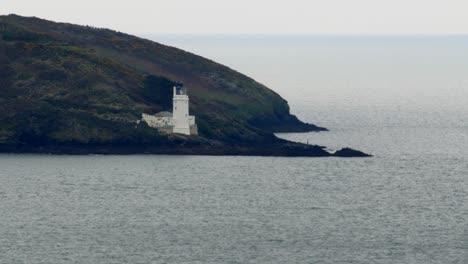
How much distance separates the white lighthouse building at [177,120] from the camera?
17525 centimetres

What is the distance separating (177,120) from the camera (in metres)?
175

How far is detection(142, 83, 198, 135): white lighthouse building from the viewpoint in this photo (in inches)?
6900

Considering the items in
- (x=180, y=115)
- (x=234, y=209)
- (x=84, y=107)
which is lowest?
(x=234, y=209)

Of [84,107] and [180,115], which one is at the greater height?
[84,107]

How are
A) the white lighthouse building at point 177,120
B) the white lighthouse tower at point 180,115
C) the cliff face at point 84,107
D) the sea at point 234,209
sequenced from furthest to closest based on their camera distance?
the white lighthouse building at point 177,120 → the white lighthouse tower at point 180,115 → the cliff face at point 84,107 → the sea at point 234,209

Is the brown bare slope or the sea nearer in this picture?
the sea

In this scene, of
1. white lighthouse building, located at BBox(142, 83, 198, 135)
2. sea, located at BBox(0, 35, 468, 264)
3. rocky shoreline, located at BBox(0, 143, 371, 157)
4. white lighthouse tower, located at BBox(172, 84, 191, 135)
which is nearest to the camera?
sea, located at BBox(0, 35, 468, 264)

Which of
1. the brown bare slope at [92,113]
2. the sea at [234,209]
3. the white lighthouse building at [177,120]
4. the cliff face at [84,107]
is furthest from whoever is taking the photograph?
the white lighthouse building at [177,120]

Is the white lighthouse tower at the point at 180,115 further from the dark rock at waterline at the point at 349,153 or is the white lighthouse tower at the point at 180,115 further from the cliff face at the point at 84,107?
the dark rock at waterline at the point at 349,153

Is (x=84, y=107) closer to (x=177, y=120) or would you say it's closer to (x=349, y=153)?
(x=177, y=120)

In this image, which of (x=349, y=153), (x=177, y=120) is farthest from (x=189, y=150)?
(x=349, y=153)

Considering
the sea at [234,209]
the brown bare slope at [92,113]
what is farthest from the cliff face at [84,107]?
the sea at [234,209]

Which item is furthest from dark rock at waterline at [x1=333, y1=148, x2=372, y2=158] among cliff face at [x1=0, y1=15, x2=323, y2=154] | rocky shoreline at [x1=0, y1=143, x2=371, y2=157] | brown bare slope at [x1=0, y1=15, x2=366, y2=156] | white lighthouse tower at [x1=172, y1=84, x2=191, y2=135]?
white lighthouse tower at [x1=172, y1=84, x2=191, y2=135]

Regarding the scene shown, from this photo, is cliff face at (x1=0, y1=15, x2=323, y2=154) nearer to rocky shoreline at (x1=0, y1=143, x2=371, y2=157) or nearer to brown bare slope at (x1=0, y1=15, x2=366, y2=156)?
brown bare slope at (x1=0, y1=15, x2=366, y2=156)
